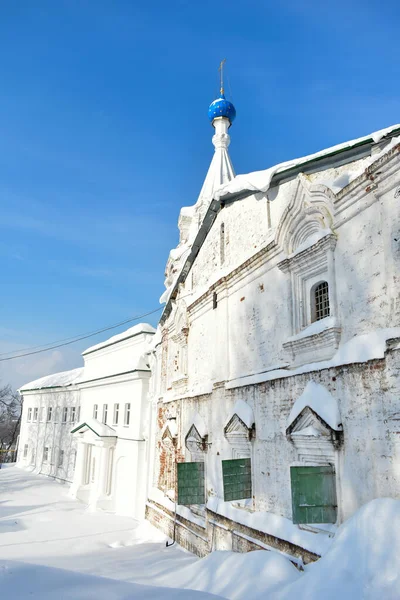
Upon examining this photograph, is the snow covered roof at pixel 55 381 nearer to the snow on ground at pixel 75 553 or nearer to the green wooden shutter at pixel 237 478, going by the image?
the snow on ground at pixel 75 553

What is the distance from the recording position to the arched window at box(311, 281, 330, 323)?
309 inches

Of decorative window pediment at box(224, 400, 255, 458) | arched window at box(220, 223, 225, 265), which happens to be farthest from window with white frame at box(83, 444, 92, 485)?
arched window at box(220, 223, 225, 265)

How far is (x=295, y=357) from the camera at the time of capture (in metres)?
8.02

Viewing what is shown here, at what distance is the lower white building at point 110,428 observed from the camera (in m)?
18.8

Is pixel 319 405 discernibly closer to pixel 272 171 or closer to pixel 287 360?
pixel 287 360

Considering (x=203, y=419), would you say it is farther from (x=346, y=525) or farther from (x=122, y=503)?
(x=122, y=503)

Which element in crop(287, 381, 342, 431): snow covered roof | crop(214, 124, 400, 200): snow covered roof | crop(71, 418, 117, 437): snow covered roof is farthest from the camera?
crop(71, 418, 117, 437): snow covered roof

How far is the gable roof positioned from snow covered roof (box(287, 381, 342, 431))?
3.49m

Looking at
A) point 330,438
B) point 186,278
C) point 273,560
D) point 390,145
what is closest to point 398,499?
point 330,438

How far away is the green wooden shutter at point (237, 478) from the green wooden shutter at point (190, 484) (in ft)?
8.12

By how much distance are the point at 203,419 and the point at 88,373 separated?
55.4 ft

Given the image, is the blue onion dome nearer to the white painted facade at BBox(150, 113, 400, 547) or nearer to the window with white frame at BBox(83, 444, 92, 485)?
the white painted facade at BBox(150, 113, 400, 547)

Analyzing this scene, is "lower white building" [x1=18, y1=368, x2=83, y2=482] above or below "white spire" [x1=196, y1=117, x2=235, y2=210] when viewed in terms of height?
below

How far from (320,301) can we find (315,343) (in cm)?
92
